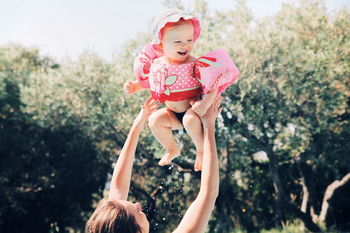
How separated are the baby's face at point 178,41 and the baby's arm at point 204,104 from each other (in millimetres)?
375

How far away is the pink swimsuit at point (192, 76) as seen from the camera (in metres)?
3.13

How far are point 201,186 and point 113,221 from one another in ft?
1.73

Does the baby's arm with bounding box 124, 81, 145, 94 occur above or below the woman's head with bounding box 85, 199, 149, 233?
above

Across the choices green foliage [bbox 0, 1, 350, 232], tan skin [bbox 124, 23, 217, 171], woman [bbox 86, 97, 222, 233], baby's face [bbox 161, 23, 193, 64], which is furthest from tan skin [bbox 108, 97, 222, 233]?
green foliage [bbox 0, 1, 350, 232]

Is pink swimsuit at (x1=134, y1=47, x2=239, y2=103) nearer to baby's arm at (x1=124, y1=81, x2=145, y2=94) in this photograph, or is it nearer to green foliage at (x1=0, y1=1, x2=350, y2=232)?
baby's arm at (x1=124, y1=81, x2=145, y2=94)

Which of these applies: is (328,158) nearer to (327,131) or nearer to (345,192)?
(327,131)

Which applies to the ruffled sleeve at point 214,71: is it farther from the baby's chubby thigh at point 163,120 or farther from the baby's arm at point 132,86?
the baby's arm at point 132,86

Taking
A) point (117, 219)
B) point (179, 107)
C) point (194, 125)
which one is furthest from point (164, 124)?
point (117, 219)

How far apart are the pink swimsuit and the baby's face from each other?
10cm

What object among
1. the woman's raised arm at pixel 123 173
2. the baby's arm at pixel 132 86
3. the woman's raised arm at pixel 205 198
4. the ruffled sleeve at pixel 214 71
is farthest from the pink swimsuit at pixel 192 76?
the woman's raised arm at pixel 205 198

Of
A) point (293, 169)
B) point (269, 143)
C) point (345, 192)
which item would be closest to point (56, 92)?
point (269, 143)

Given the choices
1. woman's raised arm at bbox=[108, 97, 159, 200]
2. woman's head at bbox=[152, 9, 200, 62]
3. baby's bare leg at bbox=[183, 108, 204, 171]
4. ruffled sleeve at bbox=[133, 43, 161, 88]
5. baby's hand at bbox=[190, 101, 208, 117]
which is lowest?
woman's raised arm at bbox=[108, 97, 159, 200]

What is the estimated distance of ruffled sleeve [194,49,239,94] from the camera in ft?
10.2

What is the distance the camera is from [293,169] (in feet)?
57.0
